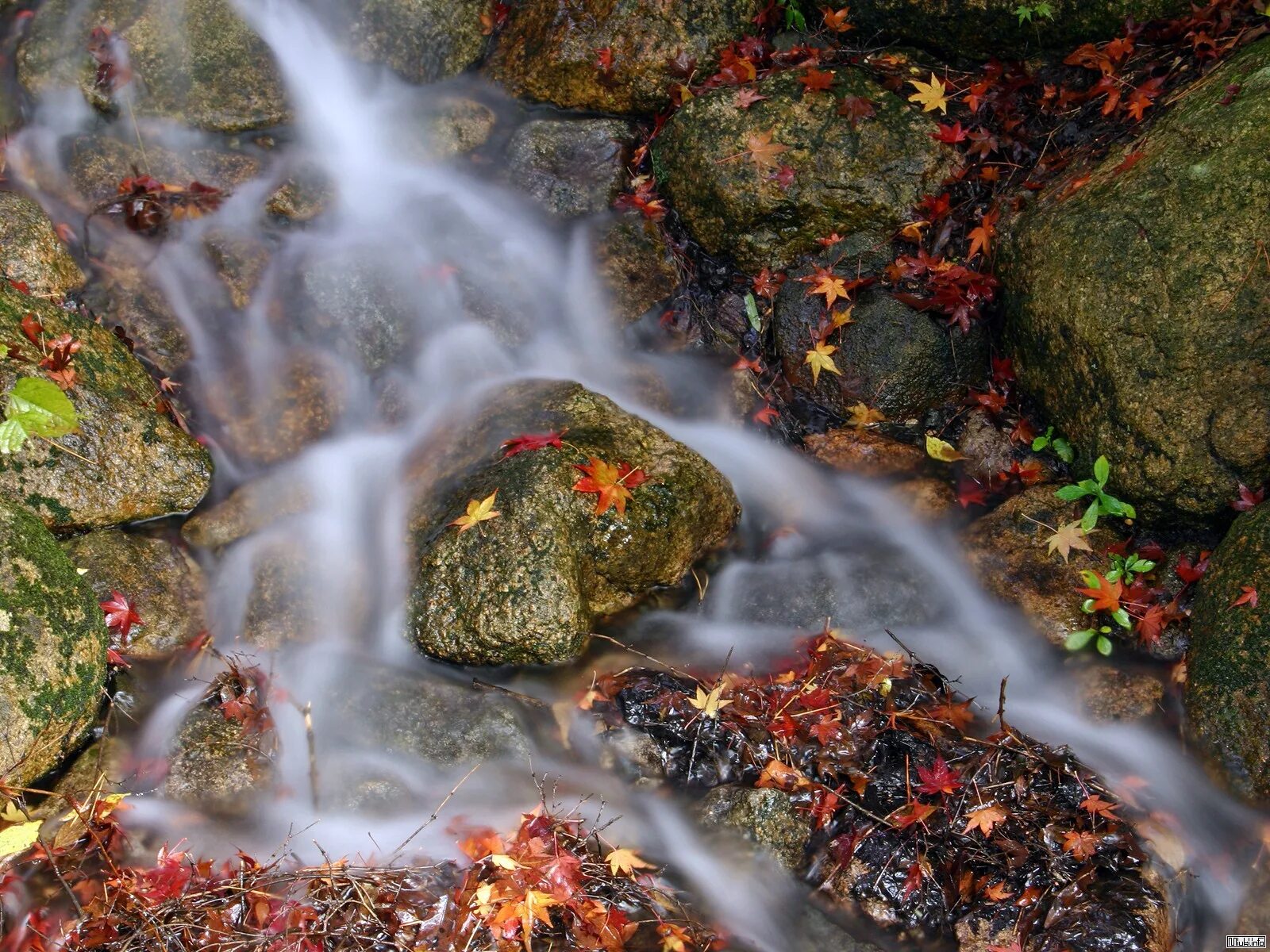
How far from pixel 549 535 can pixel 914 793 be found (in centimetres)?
213

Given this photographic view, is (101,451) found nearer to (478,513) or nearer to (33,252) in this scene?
(33,252)

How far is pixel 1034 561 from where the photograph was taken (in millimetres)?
4797

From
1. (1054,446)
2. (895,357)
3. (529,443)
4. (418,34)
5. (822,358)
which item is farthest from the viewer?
(418,34)

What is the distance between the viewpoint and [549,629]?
4.28 metres

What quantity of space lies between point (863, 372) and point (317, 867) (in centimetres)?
405

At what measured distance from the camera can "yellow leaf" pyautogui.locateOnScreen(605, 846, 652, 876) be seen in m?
3.77

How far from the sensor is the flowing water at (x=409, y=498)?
4000 millimetres

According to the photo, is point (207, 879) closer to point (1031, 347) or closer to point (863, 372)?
point (863, 372)

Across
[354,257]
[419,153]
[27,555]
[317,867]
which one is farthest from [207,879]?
[419,153]

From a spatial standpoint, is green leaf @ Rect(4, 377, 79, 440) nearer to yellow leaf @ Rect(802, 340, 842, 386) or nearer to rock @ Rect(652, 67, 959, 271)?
rock @ Rect(652, 67, 959, 271)

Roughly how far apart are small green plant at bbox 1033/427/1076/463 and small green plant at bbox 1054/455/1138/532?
0.21m

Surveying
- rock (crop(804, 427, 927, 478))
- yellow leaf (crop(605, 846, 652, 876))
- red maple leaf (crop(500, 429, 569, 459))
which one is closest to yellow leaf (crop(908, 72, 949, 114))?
rock (crop(804, 427, 927, 478))

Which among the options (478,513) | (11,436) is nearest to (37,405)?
(11,436)

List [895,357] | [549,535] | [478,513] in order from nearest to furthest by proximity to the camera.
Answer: [549,535] < [478,513] < [895,357]
